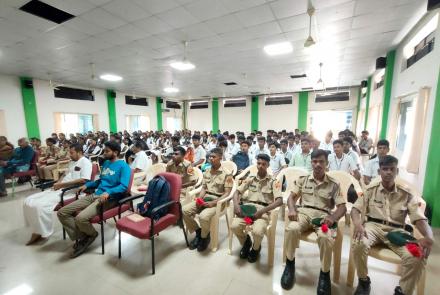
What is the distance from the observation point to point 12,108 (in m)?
6.86

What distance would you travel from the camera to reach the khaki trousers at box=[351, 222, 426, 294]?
1.42 meters

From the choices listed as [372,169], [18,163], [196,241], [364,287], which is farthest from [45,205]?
[372,169]

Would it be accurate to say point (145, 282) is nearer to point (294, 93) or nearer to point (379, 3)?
point (379, 3)

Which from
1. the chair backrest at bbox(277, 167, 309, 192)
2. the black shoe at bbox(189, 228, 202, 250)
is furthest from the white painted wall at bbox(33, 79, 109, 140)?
the chair backrest at bbox(277, 167, 309, 192)

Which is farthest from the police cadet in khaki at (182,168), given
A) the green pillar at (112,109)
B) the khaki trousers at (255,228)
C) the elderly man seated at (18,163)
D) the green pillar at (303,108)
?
the green pillar at (303,108)

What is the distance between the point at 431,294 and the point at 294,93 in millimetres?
10678

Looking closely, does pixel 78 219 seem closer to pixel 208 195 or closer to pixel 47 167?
pixel 208 195

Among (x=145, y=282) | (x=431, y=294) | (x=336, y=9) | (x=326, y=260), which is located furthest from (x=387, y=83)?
(x=145, y=282)

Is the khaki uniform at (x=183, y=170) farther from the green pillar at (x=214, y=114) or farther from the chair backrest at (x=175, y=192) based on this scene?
the green pillar at (x=214, y=114)

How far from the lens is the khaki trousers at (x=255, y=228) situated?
198 centimetres

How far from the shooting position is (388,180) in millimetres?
1747

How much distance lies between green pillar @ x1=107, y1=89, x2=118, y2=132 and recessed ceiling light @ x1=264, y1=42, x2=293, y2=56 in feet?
27.1

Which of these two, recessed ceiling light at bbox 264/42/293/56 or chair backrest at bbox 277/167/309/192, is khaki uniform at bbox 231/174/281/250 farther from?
recessed ceiling light at bbox 264/42/293/56

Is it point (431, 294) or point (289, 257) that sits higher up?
point (289, 257)
